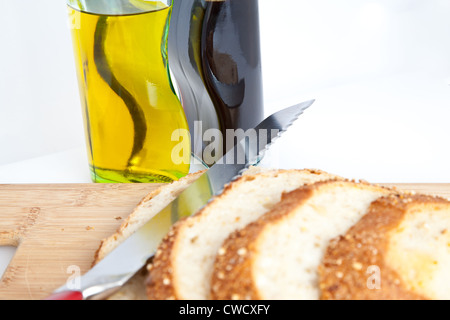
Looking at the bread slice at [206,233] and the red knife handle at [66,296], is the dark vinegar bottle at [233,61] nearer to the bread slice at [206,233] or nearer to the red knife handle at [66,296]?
the bread slice at [206,233]

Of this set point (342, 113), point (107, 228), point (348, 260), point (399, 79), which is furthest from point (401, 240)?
point (399, 79)

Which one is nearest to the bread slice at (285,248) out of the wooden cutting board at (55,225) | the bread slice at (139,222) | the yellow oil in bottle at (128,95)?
the bread slice at (139,222)

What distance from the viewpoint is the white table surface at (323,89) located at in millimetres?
2043

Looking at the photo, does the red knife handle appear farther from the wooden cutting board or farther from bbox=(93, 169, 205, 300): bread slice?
the wooden cutting board

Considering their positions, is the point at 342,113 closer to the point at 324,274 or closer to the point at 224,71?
the point at 224,71

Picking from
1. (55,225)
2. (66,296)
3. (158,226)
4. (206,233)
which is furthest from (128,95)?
(66,296)

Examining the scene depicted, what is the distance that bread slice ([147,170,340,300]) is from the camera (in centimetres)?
109

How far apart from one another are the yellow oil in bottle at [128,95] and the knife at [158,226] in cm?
29

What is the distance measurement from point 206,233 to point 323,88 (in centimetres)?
171

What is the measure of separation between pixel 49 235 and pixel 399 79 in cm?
172

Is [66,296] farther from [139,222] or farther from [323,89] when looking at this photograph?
[323,89]

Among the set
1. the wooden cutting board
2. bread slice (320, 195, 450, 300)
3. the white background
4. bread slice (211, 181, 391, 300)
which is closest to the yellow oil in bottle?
the wooden cutting board

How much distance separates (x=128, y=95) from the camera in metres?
1.71

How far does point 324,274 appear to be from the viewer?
3.47 feet
